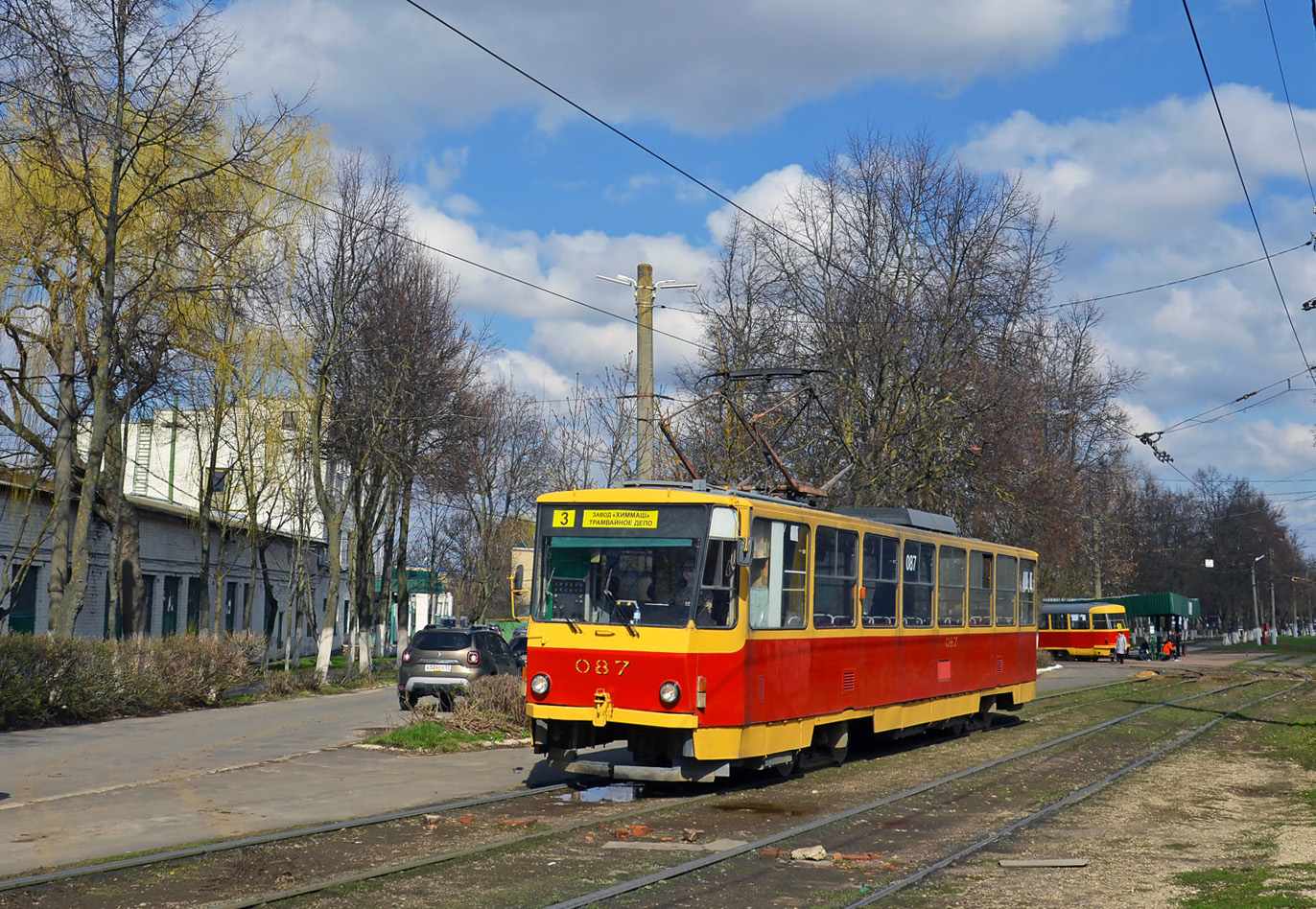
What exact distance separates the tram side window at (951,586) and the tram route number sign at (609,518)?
6.61 m

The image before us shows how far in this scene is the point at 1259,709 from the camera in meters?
25.6

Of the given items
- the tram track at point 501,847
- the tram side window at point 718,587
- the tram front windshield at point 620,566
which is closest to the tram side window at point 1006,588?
the tram track at point 501,847

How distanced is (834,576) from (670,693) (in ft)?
10.6

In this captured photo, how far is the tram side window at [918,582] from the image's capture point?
16.8m

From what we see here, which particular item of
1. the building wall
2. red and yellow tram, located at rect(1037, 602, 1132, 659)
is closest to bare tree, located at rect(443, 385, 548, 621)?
the building wall

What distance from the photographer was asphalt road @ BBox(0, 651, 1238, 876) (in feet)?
34.1

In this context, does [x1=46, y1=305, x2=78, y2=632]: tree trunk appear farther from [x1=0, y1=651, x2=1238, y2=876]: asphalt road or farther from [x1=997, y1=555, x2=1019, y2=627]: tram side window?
[x1=997, y1=555, x2=1019, y2=627]: tram side window

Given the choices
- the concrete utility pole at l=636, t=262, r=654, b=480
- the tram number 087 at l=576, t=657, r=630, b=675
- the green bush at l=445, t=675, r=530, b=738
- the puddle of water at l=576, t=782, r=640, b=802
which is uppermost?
the concrete utility pole at l=636, t=262, r=654, b=480

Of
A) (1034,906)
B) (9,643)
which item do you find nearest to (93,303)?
(9,643)

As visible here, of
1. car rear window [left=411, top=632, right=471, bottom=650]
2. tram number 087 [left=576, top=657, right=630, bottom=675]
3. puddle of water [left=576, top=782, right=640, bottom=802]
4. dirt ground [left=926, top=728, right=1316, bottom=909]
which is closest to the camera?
dirt ground [left=926, top=728, right=1316, bottom=909]

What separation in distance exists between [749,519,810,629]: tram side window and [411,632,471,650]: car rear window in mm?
10698

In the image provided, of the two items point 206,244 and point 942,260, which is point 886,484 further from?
point 206,244

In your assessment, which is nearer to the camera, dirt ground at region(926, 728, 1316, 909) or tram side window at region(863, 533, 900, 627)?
dirt ground at region(926, 728, 1316, 909)

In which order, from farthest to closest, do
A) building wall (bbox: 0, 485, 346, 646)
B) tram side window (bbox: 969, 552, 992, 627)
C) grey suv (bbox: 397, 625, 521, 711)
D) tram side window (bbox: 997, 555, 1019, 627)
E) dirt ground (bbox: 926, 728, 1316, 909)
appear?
building wall (bbox: 0, 485, 346, 646) → grey suv (bbox: 397, 625, 521, 711) → tram side window (bbox: 997, 555, 1019, 627) → tram side window (bbox: 969, 552, 992, 627) → dirt ground (bbox: 926, 728, 1316, 909)
